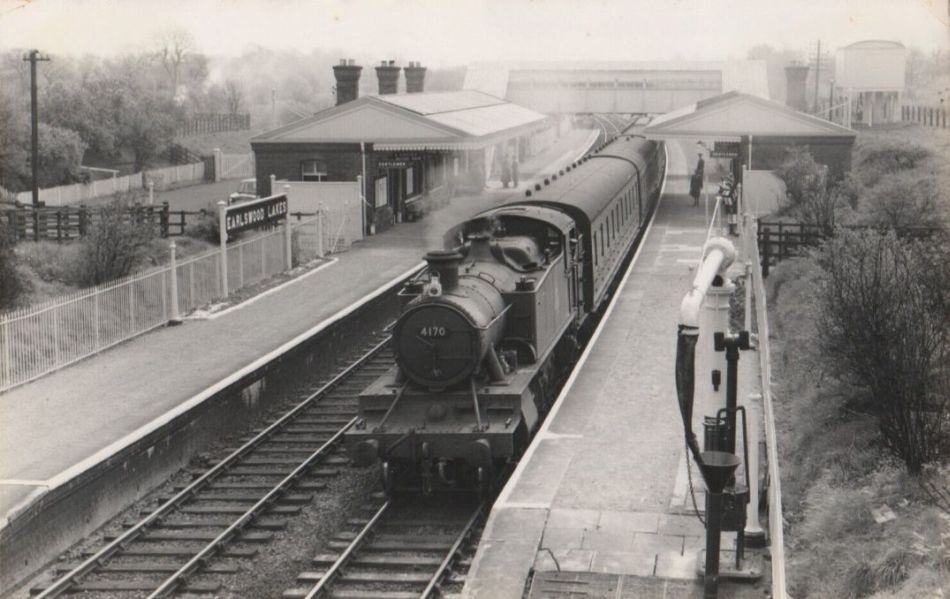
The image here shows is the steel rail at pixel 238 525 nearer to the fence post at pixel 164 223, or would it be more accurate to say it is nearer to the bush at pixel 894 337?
the bush at pixel 894 337

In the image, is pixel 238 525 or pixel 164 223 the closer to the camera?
pixel 238 525

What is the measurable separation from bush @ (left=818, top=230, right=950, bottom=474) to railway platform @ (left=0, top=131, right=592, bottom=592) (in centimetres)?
864

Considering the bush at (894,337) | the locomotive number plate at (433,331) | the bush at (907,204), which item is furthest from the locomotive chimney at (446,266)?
the bush at (907,204)

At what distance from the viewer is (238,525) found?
12227 millimetres

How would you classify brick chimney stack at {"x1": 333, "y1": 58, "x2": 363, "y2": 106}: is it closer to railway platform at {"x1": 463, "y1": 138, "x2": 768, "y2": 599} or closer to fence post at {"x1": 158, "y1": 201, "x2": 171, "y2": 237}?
fence post at {"x1": 158, "y1": 201, "x2": 171, "y2": 237}

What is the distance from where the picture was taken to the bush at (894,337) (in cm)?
1252

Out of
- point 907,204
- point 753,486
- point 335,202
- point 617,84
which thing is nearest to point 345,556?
point 753,486

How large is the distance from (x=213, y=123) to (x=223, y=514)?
5388 cm

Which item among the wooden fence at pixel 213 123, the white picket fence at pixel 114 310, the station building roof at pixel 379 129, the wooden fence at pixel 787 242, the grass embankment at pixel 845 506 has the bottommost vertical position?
the grass embankment at pixel 845 506

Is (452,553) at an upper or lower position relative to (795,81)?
lower

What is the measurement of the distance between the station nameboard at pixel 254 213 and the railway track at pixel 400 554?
39.1 ft

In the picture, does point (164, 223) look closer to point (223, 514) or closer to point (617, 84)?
point (223, 514)

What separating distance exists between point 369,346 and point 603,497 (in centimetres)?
1098

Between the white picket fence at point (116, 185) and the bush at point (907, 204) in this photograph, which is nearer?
the bush at point (907, 204)
